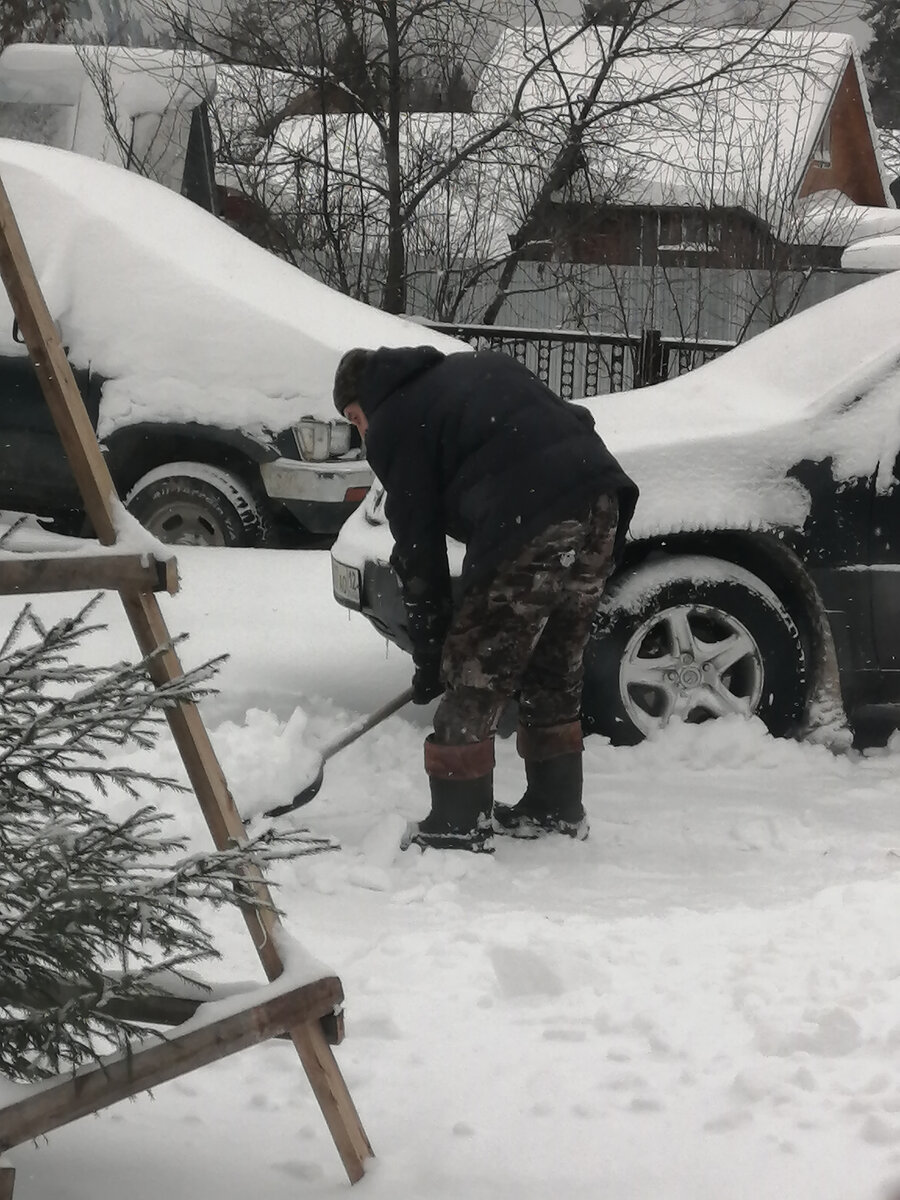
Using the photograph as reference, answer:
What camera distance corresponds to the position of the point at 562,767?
4168 mm

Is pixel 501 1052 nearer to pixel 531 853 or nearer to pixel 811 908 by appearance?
pixel 811 908

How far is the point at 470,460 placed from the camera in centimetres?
380

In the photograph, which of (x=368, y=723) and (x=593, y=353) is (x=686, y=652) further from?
(x=593, y=353)

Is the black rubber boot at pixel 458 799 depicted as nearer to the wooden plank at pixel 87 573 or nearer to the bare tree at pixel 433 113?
the wooden plank at pixel 87 573

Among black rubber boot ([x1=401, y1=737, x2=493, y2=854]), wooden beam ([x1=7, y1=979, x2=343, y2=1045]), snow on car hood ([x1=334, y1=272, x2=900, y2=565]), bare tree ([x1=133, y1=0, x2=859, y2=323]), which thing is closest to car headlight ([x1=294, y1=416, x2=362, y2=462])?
snow on car hood ([x1=334, y1=272, x2=900, y2=565])

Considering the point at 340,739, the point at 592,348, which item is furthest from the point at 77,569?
the point at 592,348

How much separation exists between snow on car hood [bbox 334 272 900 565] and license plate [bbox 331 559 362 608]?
0.14 feet

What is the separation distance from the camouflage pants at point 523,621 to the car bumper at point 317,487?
251cm

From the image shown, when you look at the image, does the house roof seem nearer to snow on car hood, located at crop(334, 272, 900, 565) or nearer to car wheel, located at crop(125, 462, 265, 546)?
car wheel, located at crop(125, 462, 265, 546)

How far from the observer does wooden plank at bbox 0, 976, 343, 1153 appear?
1.93 meters

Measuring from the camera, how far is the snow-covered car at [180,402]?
6.52m

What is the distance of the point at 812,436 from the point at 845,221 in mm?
11527

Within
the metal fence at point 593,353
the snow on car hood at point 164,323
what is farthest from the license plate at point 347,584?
the metal fence at point 593,353

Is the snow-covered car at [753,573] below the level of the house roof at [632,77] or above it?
below
